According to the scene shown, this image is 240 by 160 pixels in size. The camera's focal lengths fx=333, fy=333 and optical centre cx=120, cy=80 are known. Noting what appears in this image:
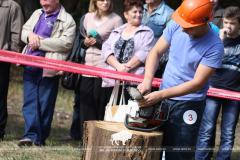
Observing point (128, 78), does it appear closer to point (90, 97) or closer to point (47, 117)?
point (90, 97)

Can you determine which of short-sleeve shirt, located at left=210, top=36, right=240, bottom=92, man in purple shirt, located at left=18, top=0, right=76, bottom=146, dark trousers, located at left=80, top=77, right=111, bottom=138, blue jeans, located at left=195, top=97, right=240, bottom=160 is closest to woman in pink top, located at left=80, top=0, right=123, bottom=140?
dark trousers, located at left=80, top=77, right=111, bottom=138

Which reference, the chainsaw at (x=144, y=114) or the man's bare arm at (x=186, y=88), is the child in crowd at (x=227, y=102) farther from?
the man's bare arm at (x=186, y=88)

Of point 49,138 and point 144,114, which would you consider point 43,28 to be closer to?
point 49,138

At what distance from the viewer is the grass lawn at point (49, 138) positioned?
168 inches

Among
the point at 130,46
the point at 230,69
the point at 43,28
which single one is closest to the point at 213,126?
the point at 230,69

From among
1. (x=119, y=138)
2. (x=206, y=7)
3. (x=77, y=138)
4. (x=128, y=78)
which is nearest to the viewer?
(x=206, y=7)

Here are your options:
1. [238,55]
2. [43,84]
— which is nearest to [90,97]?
[43,84]

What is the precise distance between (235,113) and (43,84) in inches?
104

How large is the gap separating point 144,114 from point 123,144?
329 millimetres

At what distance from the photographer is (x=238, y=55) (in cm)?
439

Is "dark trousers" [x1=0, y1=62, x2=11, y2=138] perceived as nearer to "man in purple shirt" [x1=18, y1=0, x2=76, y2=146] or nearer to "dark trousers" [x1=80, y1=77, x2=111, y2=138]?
"man in purple shirt" [x1=18, y1=0, x2=76, y2=146]

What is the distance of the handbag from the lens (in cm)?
377

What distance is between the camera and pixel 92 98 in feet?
15.5

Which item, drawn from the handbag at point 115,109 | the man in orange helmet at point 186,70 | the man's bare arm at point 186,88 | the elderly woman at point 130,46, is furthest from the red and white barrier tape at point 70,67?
the man's bare arm at point 186,88
